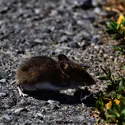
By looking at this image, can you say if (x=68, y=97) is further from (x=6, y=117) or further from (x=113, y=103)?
(x=113, y=103)

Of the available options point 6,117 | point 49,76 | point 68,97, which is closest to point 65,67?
point 49,76

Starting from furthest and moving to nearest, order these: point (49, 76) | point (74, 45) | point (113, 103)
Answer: point (74, 45)
point (49, 76)
point (113, 103)

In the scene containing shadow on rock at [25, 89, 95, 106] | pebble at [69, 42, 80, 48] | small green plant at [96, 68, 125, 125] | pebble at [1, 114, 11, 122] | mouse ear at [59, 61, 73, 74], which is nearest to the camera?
small green plant at [96, 68, 125, 125]

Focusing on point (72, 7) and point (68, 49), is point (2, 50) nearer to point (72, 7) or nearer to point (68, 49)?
point (68, 49)

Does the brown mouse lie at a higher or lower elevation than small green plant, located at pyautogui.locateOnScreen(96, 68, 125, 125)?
higher

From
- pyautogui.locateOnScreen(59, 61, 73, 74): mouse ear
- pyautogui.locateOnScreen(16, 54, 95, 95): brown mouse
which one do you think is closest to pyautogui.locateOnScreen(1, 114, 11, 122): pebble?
pyautogui.locateOnScreen(16, 54, 95, 95): brown mouse

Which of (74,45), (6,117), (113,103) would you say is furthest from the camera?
(74,45)

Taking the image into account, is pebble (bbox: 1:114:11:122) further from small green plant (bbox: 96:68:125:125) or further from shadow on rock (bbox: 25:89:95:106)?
small green plant (bbox: 96:68:125:125)
